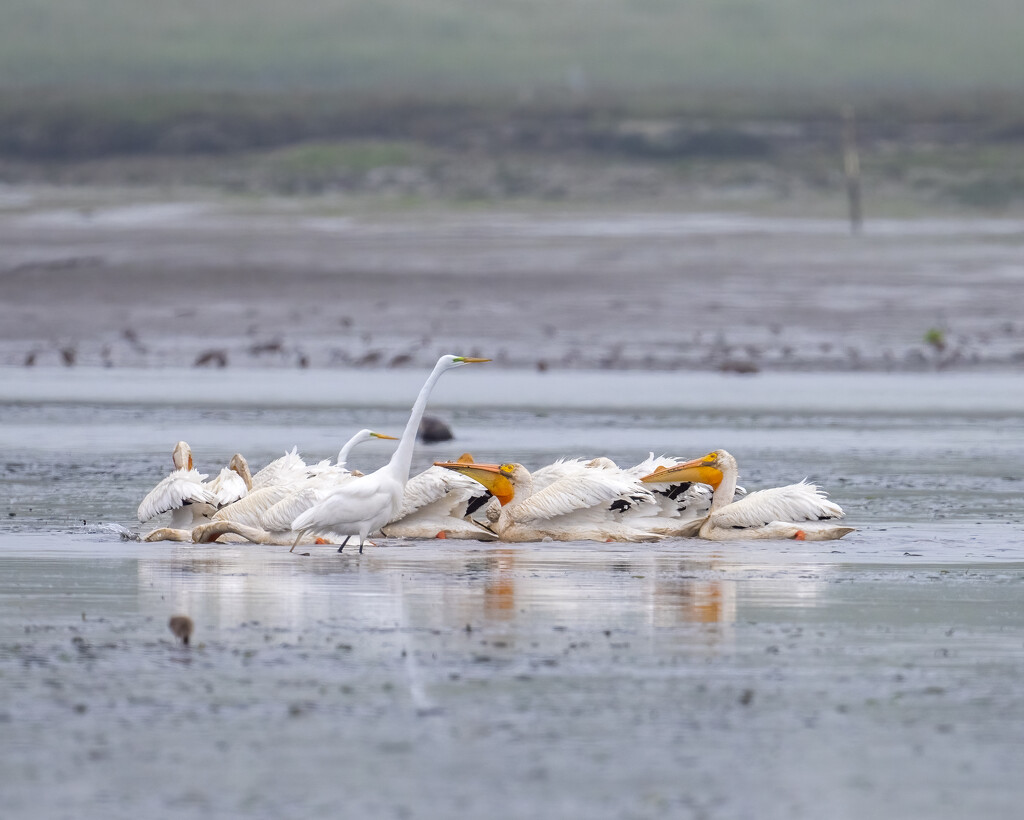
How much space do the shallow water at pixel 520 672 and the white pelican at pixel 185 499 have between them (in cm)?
32

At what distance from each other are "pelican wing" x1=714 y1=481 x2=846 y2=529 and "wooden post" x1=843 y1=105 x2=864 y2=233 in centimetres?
3535

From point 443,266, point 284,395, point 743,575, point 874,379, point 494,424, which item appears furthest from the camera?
point 443,266

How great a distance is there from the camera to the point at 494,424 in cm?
2333

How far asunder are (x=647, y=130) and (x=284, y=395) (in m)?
34.5

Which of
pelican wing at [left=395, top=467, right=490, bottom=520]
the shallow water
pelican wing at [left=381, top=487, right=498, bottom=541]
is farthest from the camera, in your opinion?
pelican wing at [left=381, top=487, right=498, bottom=541]

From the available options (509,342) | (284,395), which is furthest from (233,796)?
(509,342)

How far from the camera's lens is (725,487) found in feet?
45.5

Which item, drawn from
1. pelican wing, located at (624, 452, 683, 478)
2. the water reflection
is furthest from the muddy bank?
the water reflection

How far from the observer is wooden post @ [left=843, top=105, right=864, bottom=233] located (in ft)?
166

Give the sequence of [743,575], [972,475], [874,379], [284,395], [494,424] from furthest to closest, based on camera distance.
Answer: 1. [874,379]
2. [284,395]
3. [494,424]
4. [972,475]
5. [743,575]

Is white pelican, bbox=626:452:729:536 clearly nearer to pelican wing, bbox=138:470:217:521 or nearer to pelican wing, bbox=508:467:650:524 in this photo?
pelican wing, bbox=508:467:650:524

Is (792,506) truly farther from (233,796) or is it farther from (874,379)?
(874,379)

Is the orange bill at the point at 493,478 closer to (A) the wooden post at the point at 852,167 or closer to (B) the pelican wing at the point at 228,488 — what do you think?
(B) the pelican wing at the point at 228,488

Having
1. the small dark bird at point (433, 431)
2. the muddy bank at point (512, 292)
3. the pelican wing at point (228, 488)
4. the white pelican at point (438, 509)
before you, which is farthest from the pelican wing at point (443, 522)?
the muddy bank at point (512, 292)
